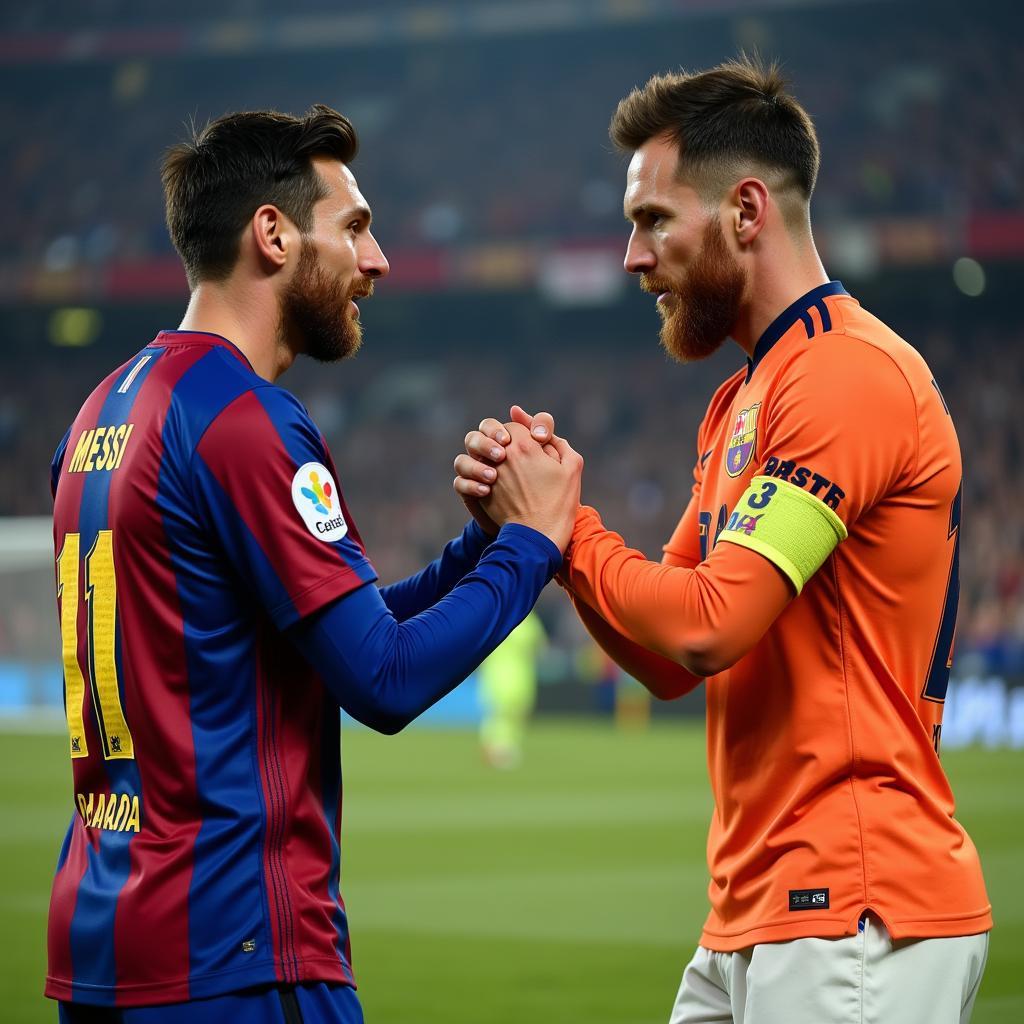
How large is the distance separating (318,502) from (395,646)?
26 cm

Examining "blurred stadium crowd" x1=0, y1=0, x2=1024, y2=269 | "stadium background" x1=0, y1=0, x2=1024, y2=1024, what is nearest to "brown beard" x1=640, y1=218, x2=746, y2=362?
"stadium background" x1=0, y1=0, x2=1024, y2=1024

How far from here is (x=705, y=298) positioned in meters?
3.01

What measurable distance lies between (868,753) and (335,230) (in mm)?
1299

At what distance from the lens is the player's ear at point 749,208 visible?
2928 millimetres

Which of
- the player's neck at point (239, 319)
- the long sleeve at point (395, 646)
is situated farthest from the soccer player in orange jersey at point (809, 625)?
the player's neck at point (239, 319)

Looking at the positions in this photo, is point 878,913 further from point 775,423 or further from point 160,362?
point 160,362

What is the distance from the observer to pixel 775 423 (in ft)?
8.98

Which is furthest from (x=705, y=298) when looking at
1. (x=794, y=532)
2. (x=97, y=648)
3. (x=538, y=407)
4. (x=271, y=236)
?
(x=538, y=407)

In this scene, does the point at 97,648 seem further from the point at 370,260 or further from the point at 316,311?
the point at 370,260

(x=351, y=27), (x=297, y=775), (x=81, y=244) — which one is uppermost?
(x=351, y=27)

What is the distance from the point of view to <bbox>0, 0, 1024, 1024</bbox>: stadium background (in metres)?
24.6

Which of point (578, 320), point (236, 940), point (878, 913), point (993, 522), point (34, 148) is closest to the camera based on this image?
point (236, 940)

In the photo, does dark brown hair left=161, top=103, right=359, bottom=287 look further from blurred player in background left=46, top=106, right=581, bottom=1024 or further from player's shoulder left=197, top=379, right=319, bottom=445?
player's shoulder left=197, top=379, right=319, bottom=445

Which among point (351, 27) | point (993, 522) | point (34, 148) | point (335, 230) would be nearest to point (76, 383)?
point (34, 148)
